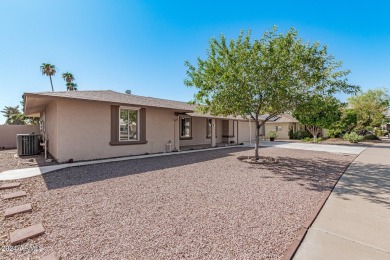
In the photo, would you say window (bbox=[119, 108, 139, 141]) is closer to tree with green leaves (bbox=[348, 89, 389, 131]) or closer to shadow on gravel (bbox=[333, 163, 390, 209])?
shadow on gravel (bbox=[333, 163, 390, 209])

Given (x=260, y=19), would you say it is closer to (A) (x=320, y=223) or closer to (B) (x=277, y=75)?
(B) (x=277, y=75)

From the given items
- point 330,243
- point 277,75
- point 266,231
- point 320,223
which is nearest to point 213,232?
point 266,231

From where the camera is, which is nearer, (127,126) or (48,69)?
(127,126)

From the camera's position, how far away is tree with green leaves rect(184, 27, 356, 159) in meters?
8.65

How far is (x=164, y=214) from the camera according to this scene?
3.84 meters

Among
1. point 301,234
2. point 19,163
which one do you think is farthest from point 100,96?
point 301,234

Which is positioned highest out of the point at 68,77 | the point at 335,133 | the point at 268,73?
the point at 68,77

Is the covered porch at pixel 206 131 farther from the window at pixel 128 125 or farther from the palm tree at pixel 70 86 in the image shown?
the palm tree at pixel 70 86

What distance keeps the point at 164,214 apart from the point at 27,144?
39.9 feet

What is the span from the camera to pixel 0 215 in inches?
150

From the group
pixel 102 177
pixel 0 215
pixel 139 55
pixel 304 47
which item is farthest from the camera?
pixel 139 55

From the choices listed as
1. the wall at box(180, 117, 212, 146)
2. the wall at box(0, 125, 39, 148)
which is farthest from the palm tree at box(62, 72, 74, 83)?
the wall at box(180, 117, 212, 146)

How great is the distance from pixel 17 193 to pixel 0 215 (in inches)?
52.7

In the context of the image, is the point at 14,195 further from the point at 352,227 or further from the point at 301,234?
the point at 352,227
